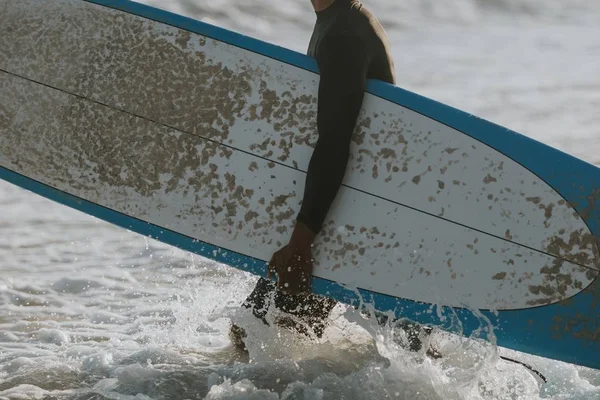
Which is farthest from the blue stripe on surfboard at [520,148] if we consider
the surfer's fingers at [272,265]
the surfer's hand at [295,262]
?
the surfer's fingers at [272,265]

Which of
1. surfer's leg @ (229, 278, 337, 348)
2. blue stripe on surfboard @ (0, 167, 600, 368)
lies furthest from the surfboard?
surfer's leg @ (229, 278, 337, 348)

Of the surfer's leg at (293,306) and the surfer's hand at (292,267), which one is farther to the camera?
the surfer's leg at (293,306)

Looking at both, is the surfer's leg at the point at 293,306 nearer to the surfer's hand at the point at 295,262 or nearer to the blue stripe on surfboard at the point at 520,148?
the surfer's hand at the point at 295,262

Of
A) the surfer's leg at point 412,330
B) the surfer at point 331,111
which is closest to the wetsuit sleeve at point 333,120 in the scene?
the surfer at point 331,111

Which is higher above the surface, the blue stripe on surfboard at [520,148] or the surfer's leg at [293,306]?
the blue stripe on surfboard at [520,148]

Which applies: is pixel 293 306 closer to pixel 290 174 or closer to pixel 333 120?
pixel 290 174

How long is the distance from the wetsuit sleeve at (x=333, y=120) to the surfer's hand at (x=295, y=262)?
0.04 metres

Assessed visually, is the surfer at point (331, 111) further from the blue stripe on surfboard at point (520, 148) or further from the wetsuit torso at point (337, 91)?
the blue stripe on surfboard at point (520, 148)

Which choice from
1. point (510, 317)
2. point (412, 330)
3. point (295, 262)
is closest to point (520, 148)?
point (510, 317)

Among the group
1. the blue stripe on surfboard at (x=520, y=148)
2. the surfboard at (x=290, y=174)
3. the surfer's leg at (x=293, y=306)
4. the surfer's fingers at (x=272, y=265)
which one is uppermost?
the blue stripe on surfboard at (x=520, y=148)

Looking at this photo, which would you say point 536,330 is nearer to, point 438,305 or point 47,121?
point 438,305

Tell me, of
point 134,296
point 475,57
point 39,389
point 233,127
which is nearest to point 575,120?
point 475,57

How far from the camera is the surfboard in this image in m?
3.21

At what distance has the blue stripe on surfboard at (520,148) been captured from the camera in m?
3.21
